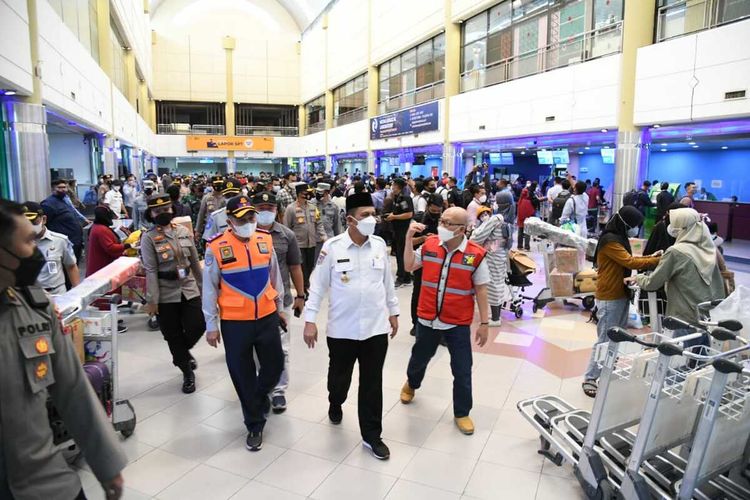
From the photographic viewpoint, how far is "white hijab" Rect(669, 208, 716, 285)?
3.92 meters

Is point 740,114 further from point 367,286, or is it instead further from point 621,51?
point 367,286

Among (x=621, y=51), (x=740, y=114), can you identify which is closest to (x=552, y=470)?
(x=740, y=114)

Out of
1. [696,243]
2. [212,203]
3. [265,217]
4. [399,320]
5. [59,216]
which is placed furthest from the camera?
[212,203]

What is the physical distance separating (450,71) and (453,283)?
1610 cm

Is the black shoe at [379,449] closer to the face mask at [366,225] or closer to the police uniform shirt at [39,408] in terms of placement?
the face mask at [366,225]

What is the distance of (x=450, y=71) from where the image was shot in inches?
725

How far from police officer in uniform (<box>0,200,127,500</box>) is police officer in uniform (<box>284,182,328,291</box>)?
5252 mm

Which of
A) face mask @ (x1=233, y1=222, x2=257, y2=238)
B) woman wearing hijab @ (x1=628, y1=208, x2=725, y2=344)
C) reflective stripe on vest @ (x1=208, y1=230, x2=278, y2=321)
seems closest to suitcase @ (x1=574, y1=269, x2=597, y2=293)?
woman wearing hijab @ (x1=628, y1=208, x2=725, y2=344)

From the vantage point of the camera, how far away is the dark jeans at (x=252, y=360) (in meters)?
3.58

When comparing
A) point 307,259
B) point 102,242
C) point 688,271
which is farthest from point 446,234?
point 102,242

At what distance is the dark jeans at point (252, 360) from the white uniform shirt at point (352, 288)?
1.10ft

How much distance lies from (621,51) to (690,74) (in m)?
1.94

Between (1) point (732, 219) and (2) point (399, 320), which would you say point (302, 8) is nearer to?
(1) point (732, 219)

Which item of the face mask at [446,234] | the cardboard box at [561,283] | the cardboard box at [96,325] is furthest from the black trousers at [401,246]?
the cardboard box at [96,325]
